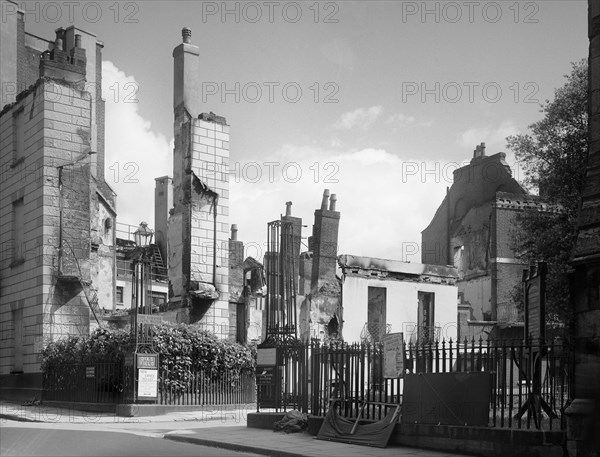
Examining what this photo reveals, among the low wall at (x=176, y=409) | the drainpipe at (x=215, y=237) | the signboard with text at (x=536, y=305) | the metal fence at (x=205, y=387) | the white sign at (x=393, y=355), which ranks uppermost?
the drainpipe at (x=215, y=237)

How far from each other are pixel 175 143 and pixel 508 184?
23.2m

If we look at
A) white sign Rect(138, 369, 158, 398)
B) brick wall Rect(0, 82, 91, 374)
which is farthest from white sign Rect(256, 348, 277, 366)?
brick wall Rect(0, 82, 91, 374)

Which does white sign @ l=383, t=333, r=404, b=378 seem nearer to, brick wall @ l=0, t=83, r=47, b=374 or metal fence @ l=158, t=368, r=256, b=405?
metal fence @ l=158, t=368, r=256, b=405

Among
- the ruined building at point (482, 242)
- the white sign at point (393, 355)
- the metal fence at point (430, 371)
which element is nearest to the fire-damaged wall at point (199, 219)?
the metal fence at point (430, 371)

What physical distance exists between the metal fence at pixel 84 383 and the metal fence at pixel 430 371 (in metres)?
5.58

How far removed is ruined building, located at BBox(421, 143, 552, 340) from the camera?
1598 inches

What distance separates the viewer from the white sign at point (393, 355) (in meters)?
14.2

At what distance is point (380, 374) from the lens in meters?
14.8

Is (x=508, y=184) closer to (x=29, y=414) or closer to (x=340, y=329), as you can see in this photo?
(x=340, y=329)

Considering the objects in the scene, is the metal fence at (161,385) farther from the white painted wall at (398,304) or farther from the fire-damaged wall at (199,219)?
the white painted wall at (398,304)

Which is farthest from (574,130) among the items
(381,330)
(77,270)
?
(77,270)

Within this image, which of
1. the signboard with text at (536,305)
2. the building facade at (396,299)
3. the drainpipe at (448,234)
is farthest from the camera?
the drainpipe at (448,234)

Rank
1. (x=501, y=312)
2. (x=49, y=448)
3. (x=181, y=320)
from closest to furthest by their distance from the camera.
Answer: (x=49, y=448), (x=181, y=320), (x=501, y=312)

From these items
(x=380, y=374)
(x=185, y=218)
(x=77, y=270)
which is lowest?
(x=380, y=374)
